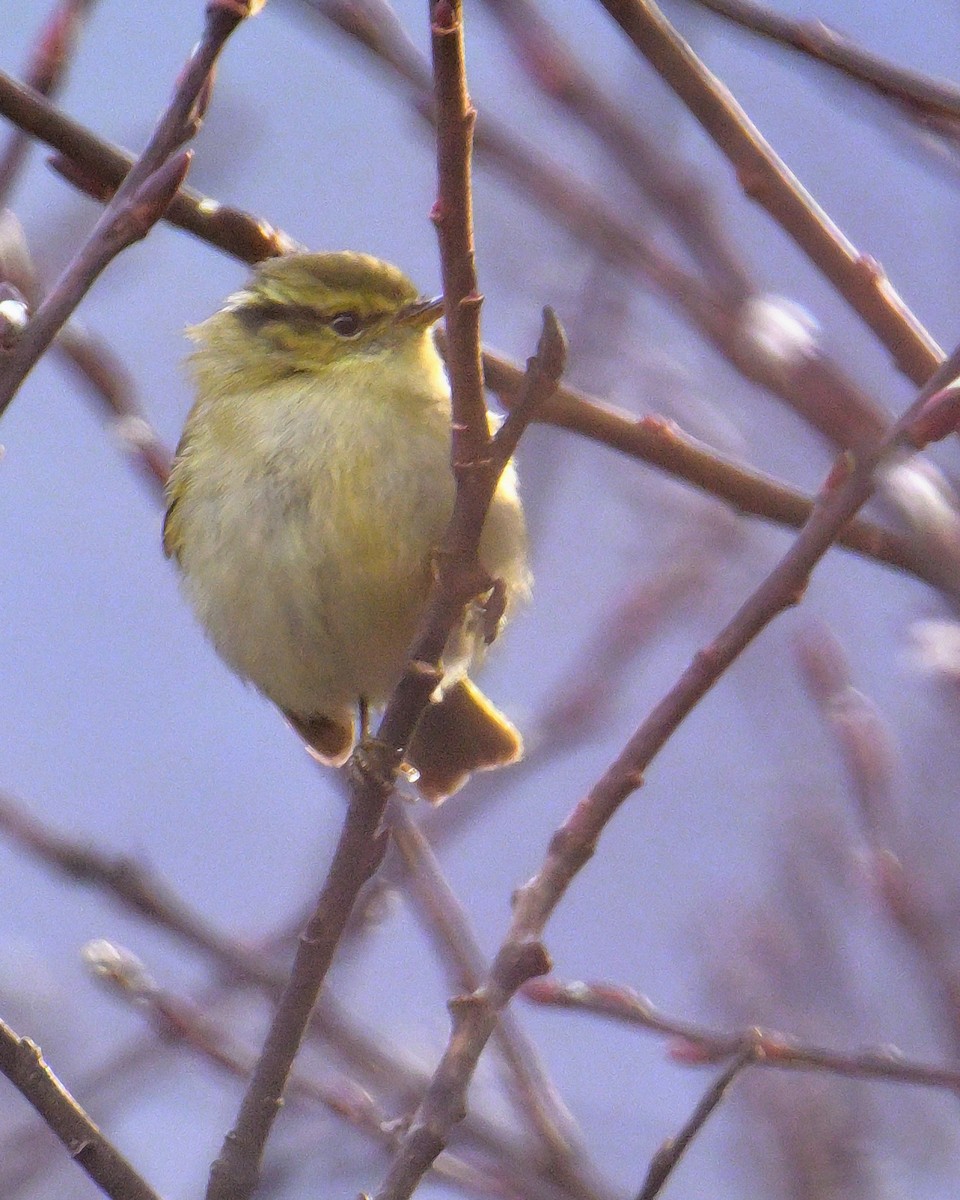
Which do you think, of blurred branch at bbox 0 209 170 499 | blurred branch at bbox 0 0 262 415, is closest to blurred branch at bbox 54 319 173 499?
blurred branch at bbox 0 209 170 499

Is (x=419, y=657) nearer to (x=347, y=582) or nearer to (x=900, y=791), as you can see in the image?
(x=347, y=582)

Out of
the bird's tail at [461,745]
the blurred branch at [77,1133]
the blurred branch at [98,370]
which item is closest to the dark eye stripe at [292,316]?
the blurred branch at [98,370]

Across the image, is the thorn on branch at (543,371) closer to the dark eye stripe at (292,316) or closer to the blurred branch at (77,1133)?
the blurred branch at (77,1133)

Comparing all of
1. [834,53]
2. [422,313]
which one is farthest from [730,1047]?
[422,313]

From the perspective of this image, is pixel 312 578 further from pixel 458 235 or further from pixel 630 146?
pixel 458 235

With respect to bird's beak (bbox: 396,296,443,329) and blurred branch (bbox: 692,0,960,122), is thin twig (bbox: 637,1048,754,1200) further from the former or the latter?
bird's beak (bbox: 396,296,443,329)
